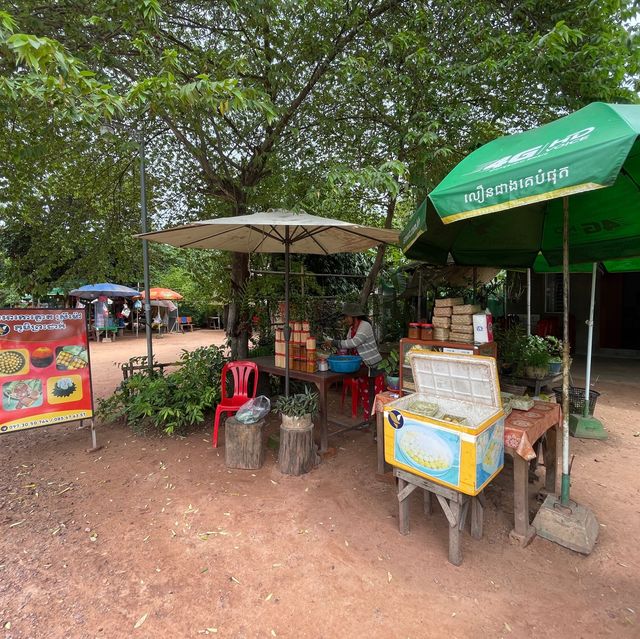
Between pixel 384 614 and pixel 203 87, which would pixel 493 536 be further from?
pixel 203 87

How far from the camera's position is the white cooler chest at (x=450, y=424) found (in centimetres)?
219

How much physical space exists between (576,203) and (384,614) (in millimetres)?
3463

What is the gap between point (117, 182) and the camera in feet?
21.6

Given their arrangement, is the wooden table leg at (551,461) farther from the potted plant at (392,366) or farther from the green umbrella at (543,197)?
the green umbrella at (543,197)

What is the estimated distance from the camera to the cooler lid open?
8.18ft

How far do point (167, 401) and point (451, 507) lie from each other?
141 inches

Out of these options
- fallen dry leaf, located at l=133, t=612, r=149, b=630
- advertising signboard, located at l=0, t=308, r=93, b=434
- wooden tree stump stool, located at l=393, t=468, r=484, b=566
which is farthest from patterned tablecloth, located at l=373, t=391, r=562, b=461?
advertising signboard, located at l=0, t=308, r=93, b=434

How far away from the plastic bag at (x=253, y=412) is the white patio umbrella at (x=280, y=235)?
30 cm

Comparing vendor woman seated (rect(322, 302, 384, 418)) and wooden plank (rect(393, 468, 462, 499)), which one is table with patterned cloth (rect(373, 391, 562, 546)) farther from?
vendor woman seated (rect(322, 302, 384, 418))

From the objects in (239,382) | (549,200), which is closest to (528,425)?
(549,200)

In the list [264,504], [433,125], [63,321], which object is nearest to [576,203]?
[433,125]

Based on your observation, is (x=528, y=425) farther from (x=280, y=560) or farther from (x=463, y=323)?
(x=280, y=560)

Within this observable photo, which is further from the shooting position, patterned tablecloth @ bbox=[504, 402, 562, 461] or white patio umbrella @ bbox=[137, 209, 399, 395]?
white patio umbrella @ bbox=[137, 209, 399, 395]

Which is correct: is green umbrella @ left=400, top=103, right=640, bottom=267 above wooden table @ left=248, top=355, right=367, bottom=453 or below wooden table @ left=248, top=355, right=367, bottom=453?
above
